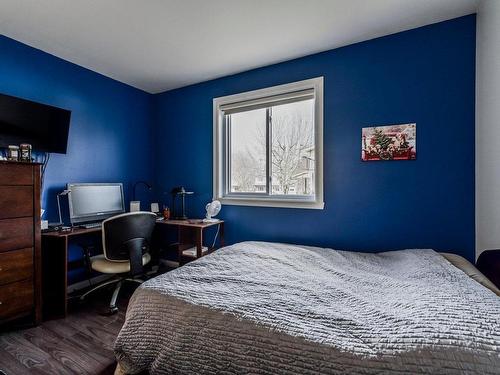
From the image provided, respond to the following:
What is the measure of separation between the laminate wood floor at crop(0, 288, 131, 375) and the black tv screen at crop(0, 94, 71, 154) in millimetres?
1635

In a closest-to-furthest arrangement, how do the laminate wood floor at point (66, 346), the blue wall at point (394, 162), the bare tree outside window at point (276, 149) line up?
the laminate wood floor at point (66, 346)
the blue wall at point (394, 162)
the bare tree outside window at point (276, 149)

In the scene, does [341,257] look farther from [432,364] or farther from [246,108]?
[246,108]

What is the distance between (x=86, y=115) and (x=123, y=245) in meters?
1.70

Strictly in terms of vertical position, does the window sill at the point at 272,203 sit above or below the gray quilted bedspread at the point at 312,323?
above

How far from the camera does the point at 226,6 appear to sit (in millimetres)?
1873

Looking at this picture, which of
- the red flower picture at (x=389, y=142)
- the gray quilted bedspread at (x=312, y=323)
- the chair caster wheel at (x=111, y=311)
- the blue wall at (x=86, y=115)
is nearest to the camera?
the gray quilted bedspread at (x=312, y=323)

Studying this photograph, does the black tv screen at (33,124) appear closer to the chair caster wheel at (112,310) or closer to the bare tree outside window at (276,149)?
the chair caster wheel at (112,310)

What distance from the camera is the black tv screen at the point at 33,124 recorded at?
2188mm

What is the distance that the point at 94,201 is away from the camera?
2764mm

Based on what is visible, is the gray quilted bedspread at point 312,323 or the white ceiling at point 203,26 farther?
the white ceiling at point 203,26

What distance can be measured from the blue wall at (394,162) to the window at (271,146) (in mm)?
112

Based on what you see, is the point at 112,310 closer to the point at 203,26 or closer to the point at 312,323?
the point at 312,323

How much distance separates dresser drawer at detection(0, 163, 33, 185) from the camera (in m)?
1.90

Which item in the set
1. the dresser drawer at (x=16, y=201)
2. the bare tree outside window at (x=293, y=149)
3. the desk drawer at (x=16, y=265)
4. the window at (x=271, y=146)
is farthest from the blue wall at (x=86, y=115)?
the bare tree outside window at (x=293, y=149)
